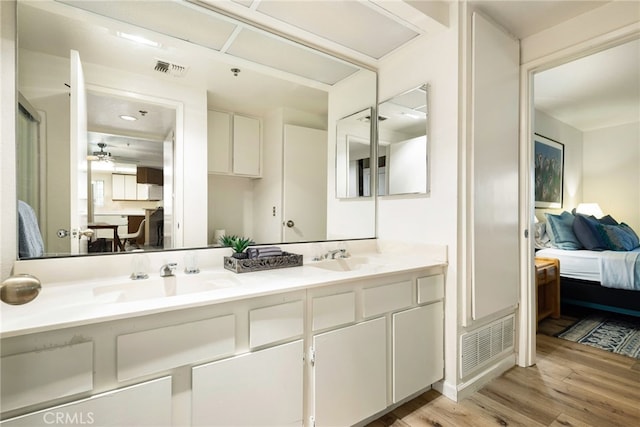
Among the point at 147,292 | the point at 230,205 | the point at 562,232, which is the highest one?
the point at 230,205

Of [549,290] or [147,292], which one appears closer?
[147,292]

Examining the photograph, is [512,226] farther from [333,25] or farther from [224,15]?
[224,15]

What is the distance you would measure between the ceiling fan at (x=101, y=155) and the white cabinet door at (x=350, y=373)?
4.29ft

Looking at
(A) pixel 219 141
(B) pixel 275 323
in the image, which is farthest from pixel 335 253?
(A) pixel 219 141

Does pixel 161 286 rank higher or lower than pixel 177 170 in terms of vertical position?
lower

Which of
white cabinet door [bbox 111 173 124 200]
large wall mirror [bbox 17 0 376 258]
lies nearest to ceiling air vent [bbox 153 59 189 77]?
large wall mirror [bbox 17 0 376 258]

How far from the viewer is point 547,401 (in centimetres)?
174

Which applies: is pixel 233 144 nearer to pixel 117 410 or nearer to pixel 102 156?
pixel 102 156

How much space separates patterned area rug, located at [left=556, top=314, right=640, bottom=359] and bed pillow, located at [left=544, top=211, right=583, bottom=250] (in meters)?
0.85

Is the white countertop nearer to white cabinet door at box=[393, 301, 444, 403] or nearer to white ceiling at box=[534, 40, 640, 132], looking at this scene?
white cabinet door at box=[393, 301, 444, 403]

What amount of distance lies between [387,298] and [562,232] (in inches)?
137

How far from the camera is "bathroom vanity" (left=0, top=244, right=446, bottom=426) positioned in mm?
822

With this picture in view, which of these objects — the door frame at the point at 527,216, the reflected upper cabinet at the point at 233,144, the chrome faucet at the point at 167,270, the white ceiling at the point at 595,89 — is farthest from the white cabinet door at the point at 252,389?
the white ceiling at the point at 595,89

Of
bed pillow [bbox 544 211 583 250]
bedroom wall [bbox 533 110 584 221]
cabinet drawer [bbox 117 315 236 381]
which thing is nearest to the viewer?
cabinet drawer [bbox 117 315 236 381]
